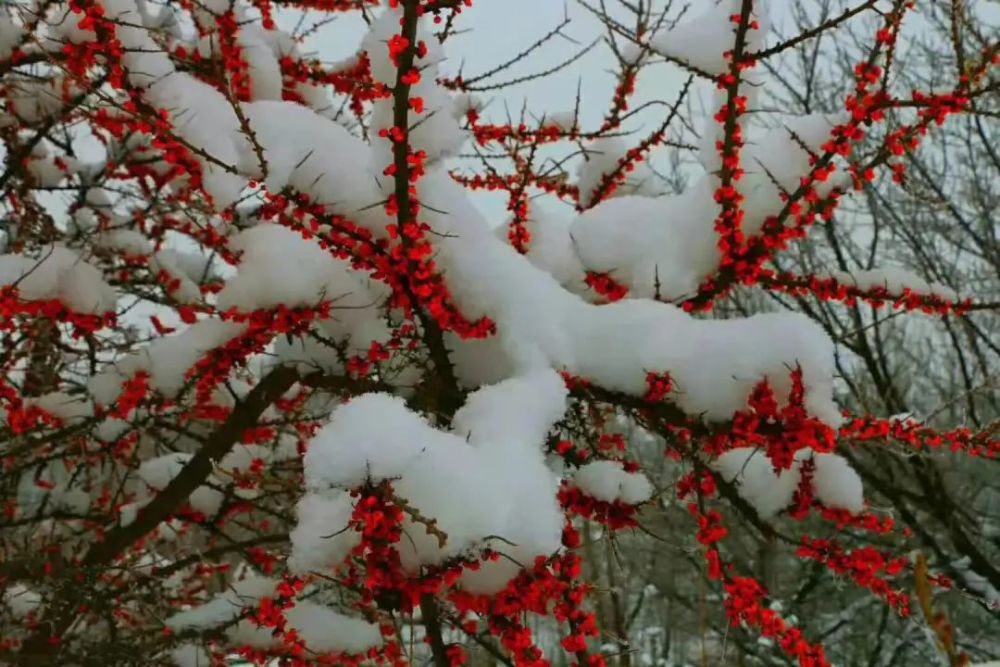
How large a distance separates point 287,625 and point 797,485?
2100mm

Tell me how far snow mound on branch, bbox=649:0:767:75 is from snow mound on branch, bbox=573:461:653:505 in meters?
1.25

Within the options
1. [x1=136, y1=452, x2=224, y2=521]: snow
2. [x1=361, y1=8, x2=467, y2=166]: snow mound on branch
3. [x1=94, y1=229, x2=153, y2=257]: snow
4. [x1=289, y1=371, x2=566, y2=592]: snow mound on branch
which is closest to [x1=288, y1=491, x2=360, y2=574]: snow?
[x1=289, y1=371, x2=566, y2=592]: snow mound on branch

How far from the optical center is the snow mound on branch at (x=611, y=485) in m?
2.03

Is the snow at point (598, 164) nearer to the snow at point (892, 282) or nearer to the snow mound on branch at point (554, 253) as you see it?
the snow mound on branch at point (554, 253)

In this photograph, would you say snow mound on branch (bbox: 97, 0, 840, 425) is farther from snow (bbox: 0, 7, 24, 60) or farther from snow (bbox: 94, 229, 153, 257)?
snow (bbox: 94, 229, 153, 257)

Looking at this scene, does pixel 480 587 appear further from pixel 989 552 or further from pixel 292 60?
pixel 989 552

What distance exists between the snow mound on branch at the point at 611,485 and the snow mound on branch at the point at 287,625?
4.82 feet

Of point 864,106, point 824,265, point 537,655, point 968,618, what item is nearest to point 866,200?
point 824,265

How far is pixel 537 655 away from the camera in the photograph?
1628mm

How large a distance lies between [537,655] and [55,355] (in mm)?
3276

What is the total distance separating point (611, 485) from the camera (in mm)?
2020

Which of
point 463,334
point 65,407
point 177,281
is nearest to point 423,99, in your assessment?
point 463,334

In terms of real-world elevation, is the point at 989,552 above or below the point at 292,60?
below

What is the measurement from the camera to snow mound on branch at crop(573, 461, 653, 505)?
2.03 meters
